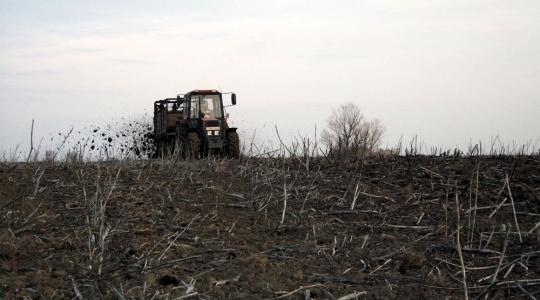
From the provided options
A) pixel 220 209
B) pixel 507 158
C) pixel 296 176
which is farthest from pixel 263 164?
pixel 507 158

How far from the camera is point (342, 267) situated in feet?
12.8

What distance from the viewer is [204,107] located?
15.5m

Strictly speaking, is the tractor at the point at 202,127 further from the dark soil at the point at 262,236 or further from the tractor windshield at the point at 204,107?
the dark soil at the point at 262,236

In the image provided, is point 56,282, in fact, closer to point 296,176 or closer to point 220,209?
point 220,209

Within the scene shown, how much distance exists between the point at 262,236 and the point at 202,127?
1064 centimetres

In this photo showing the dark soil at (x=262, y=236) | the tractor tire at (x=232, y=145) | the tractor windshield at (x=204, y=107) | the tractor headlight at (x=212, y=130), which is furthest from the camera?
the tractor windshield at (x=204, y=107)

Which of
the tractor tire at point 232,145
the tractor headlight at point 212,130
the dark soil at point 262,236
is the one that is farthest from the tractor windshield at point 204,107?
the dark soil at point 262,236

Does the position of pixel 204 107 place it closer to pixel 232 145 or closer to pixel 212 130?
pixel 212 130

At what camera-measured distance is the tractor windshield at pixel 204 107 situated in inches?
610

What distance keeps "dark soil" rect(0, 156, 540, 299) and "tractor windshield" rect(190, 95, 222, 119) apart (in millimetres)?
8815

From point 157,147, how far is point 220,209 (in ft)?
46.8

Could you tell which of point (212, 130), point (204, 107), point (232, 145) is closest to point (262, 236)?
point (232, 145)

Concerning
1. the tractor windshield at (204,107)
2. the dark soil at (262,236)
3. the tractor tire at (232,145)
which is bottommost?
the dark soil at (262,236)

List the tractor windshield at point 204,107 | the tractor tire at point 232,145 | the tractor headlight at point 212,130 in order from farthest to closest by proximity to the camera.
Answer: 1. the tractor windshield at point 204,107
2. the tractor headlight at point 212,130
3. the tractor tire at point 232,145
